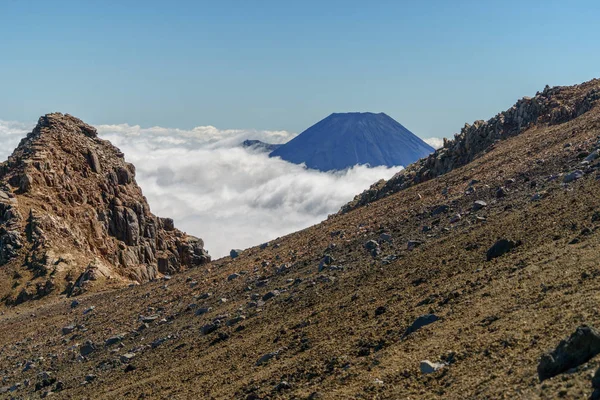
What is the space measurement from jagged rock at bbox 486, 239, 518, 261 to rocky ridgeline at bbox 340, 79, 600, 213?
1007 inches

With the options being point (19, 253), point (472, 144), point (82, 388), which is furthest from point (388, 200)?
point (19, 253)

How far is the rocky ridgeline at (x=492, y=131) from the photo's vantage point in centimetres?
4428

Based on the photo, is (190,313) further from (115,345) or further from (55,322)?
(55,322)

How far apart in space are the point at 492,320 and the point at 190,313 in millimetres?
15845

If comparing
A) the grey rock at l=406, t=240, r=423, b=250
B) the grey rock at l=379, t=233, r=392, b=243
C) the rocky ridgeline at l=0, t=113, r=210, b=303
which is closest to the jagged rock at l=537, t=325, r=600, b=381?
the grey rock at l=406, t=240, r=423, b=250

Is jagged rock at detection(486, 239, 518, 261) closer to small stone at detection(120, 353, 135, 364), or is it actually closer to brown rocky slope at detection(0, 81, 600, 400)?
brown rocky slope at detection(0, 81, 600, 400)

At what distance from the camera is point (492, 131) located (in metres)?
47.7

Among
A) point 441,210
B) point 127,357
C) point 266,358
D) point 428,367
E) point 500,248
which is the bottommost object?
point 428,367

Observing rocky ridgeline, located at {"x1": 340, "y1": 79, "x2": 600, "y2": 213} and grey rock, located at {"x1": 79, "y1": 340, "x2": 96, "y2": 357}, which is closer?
grey rock, located at {"x1": 79, "y1": 340, "x2": 96, "y2": 357}

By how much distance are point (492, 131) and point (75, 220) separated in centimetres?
3734

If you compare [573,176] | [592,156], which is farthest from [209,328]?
[592,156]

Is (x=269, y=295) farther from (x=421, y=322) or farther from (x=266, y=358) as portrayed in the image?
(x=421, y=322)

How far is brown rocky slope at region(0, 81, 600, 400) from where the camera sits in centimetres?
1217

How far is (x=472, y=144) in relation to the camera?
47.6 meters
